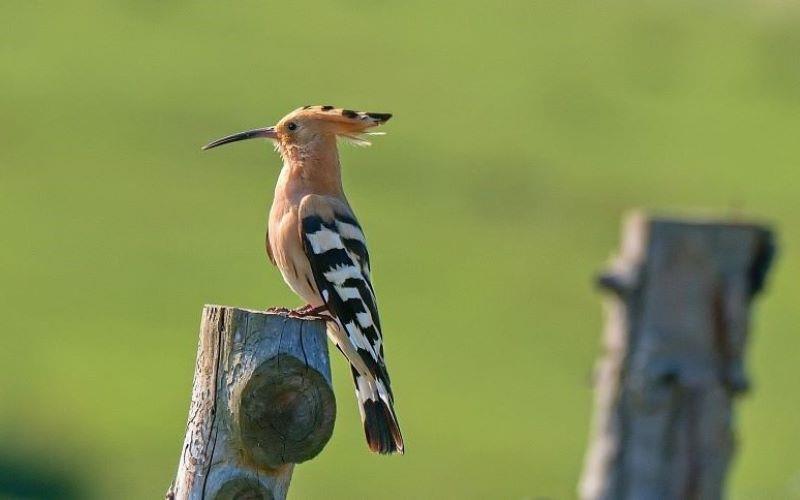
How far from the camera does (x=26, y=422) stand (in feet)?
48.2

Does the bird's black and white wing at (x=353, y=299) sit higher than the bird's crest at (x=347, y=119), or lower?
lower

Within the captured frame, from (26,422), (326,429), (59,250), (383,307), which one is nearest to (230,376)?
(326,429)

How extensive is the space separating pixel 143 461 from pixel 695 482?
8.83 meters

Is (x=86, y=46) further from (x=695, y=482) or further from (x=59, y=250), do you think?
(x=695, y=482)

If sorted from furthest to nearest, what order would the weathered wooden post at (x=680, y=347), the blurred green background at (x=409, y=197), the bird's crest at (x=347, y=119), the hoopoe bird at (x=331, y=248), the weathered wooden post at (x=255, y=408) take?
the blurred green background at (x=409, y=197) < the weathered wooden post at (x=680, y=347) < the bird's crest at (x=347, y=119) < the hoopoe bird at (x=331, y=248) < the weathered wooden post at (x=255, y=408)

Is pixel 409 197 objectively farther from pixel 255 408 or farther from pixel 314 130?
pixel 255 408

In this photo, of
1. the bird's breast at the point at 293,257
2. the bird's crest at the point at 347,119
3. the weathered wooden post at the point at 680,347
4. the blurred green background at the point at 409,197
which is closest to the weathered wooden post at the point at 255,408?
the bird's breast at the point at 293,257

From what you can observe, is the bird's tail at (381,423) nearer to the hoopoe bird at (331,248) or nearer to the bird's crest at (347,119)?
the hoopoe bird at (331,248)

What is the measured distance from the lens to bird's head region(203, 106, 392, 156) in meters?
5.37

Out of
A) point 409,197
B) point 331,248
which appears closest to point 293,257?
point 331,248

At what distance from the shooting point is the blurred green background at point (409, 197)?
14234 mm

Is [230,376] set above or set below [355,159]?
below

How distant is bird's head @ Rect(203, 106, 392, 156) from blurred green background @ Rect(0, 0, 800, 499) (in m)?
4.43

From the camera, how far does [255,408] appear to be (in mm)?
3613
